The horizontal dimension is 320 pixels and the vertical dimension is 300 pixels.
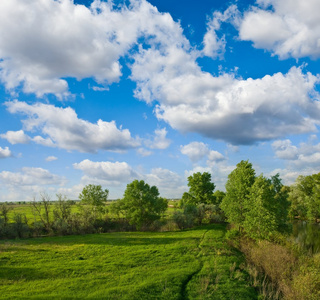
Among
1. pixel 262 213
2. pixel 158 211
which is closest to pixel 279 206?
pixel 262 213

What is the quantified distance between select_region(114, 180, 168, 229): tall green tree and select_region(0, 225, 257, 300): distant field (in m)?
19.7

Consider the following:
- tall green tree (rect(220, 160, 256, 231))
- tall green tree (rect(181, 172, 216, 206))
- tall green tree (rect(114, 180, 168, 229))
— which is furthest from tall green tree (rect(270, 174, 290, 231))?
tall green tree (rect(181, 172, 216, 206))

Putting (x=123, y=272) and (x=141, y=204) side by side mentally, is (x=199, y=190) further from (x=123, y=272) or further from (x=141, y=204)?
(x=123, y=272)

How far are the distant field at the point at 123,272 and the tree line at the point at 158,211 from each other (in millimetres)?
10741

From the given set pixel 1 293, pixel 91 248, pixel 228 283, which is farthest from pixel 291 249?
pixel 1 293

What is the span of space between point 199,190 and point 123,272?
57.8 m

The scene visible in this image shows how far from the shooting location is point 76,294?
58.5 feet

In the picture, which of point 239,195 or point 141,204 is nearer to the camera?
point 239,195

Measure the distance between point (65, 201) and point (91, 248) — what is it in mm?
29087

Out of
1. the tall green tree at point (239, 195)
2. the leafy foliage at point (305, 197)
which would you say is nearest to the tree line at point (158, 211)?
the tall green tree at point (239, 195)

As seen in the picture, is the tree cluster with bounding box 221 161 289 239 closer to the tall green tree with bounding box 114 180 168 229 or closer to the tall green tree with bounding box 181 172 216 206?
the tall green tree with bounding box 114 180 168 229

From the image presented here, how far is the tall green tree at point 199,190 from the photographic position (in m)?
76.9

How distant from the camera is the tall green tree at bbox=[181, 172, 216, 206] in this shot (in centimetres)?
7688

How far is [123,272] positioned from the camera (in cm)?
2292
